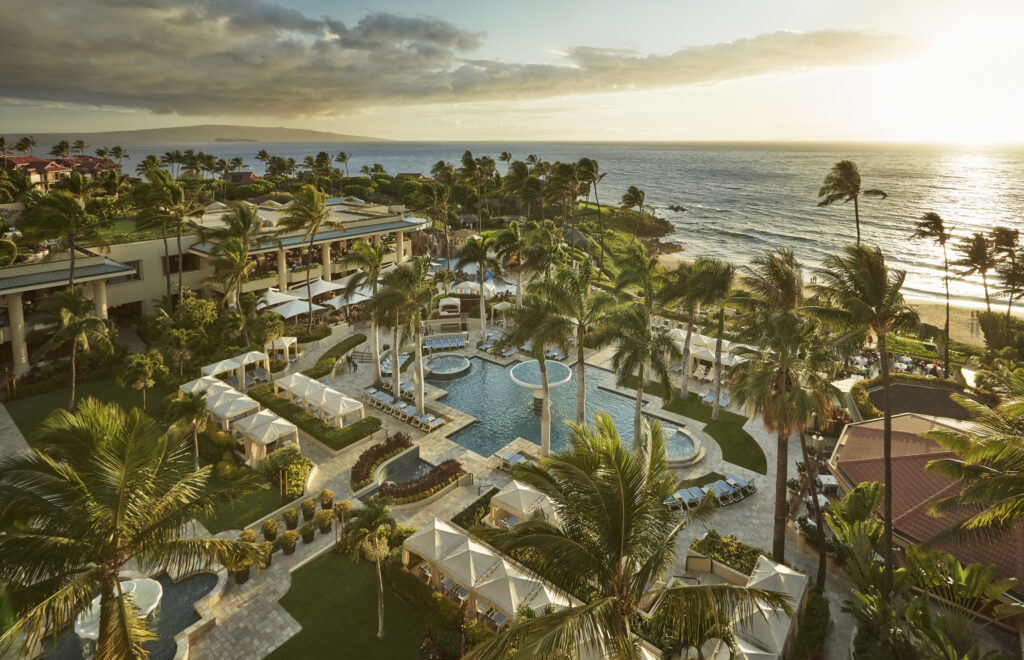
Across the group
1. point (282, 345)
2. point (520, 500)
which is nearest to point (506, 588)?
point (520, 500)

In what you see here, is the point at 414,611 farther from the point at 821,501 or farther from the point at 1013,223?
the point at 1013,223

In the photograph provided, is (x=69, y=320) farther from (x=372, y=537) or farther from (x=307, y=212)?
(x=372, y=537)

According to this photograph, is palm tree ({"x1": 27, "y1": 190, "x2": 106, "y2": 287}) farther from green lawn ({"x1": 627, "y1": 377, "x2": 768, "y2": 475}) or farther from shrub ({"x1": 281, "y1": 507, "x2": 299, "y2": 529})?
green lawn ({"x1": 627, "y1": 377, "x2": 768, "y2": 475})

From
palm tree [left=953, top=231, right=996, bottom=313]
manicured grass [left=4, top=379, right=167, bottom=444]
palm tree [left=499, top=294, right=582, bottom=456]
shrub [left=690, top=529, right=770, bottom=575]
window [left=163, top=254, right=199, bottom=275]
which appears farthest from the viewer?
window [left=163, top=254, right=199, bottom=275]

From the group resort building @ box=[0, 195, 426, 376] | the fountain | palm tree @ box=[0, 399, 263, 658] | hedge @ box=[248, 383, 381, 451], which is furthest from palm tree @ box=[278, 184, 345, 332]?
palm tree @ box=[0, 399, 263, 658]

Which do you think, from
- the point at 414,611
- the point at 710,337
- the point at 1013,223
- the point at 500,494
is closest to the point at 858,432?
the point at 710,337

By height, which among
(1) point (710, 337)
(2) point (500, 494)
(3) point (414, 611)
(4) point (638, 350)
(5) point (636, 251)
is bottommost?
(3) point (414, 611)
